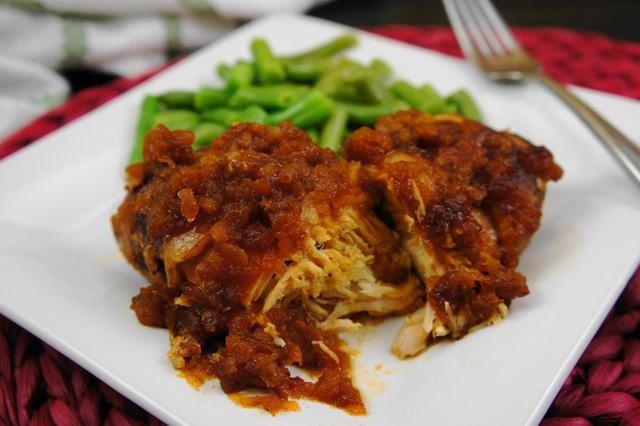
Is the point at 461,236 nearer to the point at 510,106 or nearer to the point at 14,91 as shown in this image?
the point at 510,106

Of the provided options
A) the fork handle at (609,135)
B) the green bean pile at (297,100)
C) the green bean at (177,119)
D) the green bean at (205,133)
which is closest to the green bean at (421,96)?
the green bean pile at (297,100)

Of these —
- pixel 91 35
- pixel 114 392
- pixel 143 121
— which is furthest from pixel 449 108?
pixel 91 35

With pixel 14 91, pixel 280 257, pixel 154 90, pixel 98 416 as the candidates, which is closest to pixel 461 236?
pixel 280 257

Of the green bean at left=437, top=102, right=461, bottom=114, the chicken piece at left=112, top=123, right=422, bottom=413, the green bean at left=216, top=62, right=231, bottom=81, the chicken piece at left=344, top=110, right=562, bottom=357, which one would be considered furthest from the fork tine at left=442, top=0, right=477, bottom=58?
the chicken piece at left=112, top=123, right=422, bottom=413

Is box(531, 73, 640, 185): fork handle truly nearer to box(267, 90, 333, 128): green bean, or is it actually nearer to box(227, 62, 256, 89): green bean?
box(267, 90, 333, 128): green bean

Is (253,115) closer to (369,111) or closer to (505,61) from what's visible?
(369,111)
